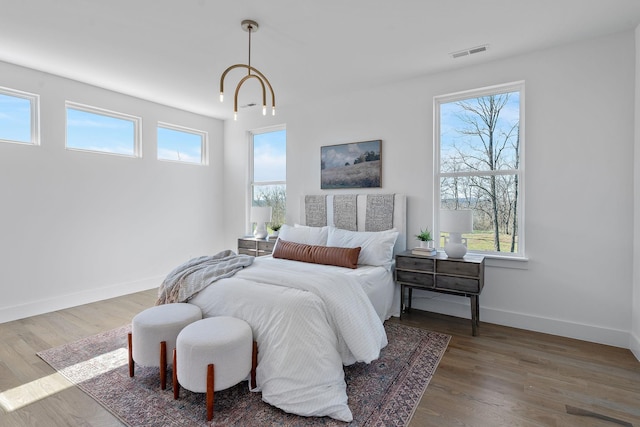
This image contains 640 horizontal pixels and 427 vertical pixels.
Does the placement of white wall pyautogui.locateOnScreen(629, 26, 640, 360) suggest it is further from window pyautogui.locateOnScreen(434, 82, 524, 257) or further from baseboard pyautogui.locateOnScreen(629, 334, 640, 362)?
window pyautogui.locateOnScreen(434, 82, 524, 257)

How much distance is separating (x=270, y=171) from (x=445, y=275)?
3.21 metres

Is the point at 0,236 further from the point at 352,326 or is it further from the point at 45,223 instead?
the point at 352,326

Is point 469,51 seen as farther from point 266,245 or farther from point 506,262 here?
point 266,245

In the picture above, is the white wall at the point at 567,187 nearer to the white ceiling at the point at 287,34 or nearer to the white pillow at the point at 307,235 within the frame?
the white ceiling at the point at 287,34

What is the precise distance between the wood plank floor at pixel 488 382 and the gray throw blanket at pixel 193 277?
0.85 meters

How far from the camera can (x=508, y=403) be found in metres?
2.08

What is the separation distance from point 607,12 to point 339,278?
296cm

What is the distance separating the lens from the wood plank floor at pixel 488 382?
1.94 meters

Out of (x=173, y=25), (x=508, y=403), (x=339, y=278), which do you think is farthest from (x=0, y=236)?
(x=508, y=403)

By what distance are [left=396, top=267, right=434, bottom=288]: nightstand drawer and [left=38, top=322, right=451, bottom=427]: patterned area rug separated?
59 centimetres

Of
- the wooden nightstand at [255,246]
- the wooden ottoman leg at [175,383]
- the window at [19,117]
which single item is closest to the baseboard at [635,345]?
the wooden ottoman leg at [175,383]

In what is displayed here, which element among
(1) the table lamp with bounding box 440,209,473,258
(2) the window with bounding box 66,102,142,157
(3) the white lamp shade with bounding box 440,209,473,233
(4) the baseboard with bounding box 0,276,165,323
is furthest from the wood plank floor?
(2) the window with bounding box 66,102,142,157

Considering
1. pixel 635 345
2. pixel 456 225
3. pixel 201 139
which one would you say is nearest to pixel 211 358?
pixel 456 225

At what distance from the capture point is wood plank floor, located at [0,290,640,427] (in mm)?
1941
